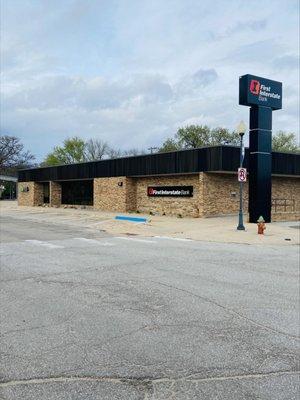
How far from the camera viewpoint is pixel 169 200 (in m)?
31.7

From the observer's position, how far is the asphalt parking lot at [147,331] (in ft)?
13.4

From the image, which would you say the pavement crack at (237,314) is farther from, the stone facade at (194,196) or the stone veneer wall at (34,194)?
the stone veneer wall at (34,194)

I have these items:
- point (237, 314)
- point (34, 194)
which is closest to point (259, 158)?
point (237, 314)

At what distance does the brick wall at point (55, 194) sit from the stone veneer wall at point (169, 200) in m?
13.8

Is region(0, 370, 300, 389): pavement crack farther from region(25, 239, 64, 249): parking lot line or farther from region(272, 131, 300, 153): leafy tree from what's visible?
region(272, 131, 300, 153): leafy tree

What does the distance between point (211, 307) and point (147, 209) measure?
27.2 metres

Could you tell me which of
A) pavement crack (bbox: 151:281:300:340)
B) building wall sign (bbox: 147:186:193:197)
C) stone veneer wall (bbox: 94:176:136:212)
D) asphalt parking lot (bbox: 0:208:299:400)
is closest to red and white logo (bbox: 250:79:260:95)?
building wall sign (bbox: 147:186:193:197)

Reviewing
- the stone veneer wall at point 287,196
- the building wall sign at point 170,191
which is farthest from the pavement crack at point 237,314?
the stone veneer wall at point 287,196

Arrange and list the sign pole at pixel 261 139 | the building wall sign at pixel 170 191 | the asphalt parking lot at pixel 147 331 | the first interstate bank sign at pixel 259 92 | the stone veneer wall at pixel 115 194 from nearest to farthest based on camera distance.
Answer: the asphalt parking lot at pixel 147 331
the first interstate bank sign at pixel 259 92
the sign pole at pixel 261 139
the building wall sign at pixel 170 191
the stone veneer wall at pixel 115 194

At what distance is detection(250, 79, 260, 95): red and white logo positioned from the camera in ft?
81.8

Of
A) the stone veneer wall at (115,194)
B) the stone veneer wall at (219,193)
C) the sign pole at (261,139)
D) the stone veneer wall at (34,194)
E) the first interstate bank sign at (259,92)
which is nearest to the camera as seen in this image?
the first interstate bank sign at (259,92)

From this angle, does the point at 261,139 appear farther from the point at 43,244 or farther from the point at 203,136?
the point at 203,136

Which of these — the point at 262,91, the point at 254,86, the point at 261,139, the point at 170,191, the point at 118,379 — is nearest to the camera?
the point at 118,379

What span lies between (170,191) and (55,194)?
Result: 18.2 metres
